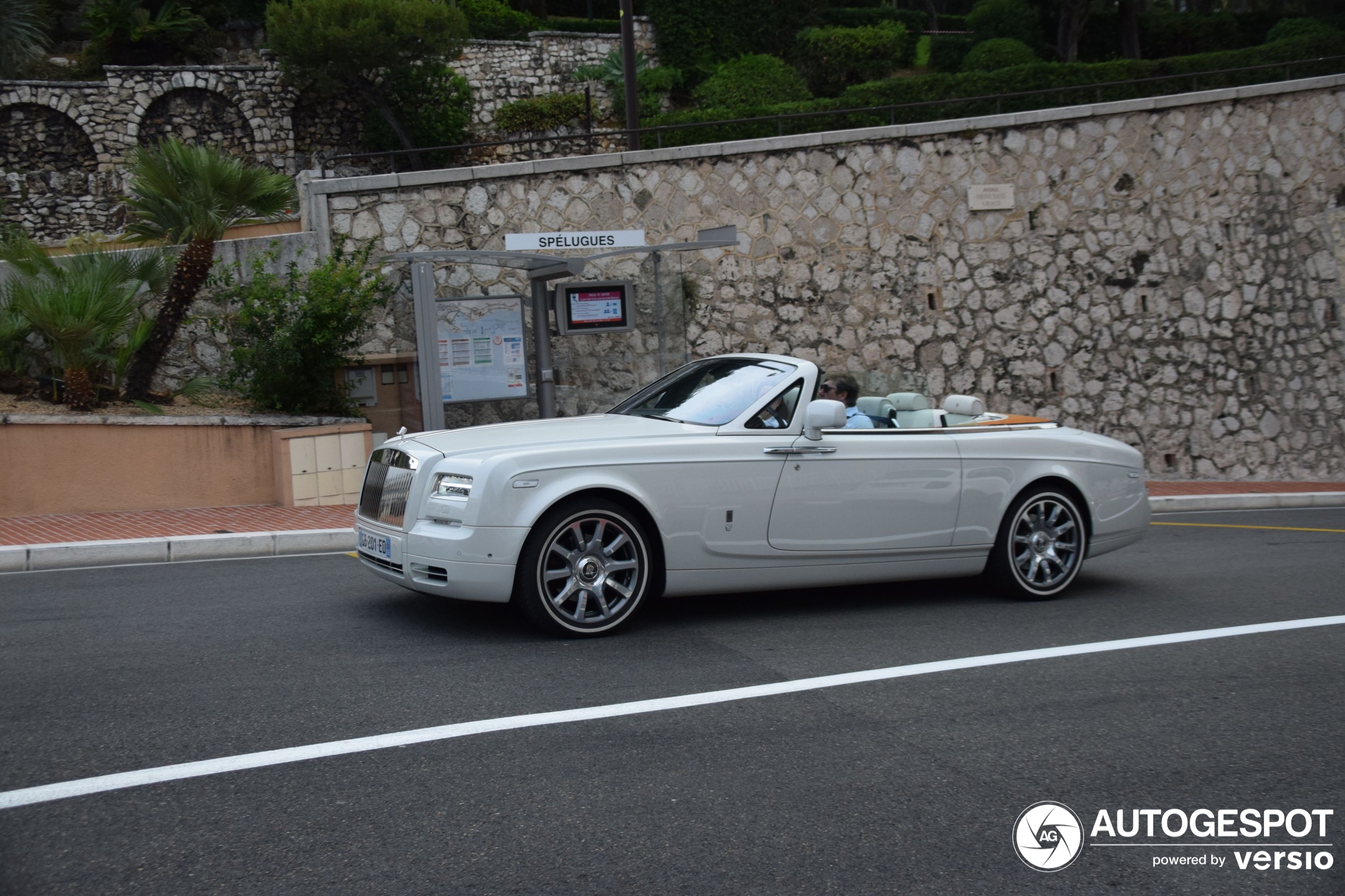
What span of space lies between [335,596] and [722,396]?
2865mm

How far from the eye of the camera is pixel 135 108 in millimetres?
31734

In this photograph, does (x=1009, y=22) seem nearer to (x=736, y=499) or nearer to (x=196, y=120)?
(x=196, y=120)

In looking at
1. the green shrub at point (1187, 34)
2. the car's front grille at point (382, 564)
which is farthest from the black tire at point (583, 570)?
the green shrub at point (1187, 34)

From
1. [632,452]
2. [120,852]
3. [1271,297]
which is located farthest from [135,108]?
[120,852]

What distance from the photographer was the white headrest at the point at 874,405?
24.9ft

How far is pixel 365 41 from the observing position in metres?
29.1

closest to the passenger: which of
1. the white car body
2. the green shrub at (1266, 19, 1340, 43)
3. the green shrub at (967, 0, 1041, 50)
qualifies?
the white car body

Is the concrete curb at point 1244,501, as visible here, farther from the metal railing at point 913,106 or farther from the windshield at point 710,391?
the windshield at point 710,391

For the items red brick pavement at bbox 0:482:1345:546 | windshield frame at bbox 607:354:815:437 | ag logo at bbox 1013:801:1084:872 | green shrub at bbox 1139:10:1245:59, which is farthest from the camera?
green shrub at bbox 1139:10:1245:59

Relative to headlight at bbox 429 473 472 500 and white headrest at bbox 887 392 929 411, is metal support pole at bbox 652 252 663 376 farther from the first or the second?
headlight at bbox 429 473 472 500

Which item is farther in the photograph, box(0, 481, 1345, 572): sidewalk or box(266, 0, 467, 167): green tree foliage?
box(266, 0, 467, 167): green tree foliage

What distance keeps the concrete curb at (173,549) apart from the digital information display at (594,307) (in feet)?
19.2

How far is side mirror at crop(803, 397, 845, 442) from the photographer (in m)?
6.67

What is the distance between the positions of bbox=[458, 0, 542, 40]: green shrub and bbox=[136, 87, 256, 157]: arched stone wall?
7.46 meters
